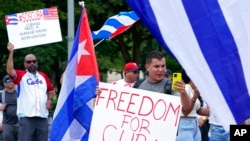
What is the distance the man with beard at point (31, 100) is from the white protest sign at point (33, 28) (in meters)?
1.12

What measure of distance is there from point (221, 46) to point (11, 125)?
9.38m

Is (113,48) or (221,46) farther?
(113,48)

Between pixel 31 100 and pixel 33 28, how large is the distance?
69.2 inches

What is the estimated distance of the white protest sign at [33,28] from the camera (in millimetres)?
12844

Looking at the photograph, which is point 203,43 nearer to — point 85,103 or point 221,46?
point 221,46

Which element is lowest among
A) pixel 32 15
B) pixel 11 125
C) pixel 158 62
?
pixel 11 125

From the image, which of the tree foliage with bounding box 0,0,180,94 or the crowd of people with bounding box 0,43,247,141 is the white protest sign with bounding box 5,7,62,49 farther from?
the tree foliage with bounding box 0,0,180,94

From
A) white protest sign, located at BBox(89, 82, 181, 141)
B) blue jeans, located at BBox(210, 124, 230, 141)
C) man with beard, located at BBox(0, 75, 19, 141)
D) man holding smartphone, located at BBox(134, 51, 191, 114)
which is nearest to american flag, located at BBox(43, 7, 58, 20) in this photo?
man with beard, located at BBox(0, 75, 19, 141)

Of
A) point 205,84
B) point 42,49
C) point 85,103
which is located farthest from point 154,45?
point 205,84

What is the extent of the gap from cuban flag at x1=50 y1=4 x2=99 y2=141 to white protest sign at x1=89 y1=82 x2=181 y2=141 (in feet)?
4.20

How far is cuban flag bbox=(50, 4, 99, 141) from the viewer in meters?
8.30

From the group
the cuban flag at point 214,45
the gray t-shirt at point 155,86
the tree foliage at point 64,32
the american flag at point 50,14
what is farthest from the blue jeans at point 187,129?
the tree foliage at point 64,32

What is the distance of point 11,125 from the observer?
13055 millimetres

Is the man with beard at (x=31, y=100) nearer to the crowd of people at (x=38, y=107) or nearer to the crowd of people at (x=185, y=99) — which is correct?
the crowd of people at (x=38, y=107)
